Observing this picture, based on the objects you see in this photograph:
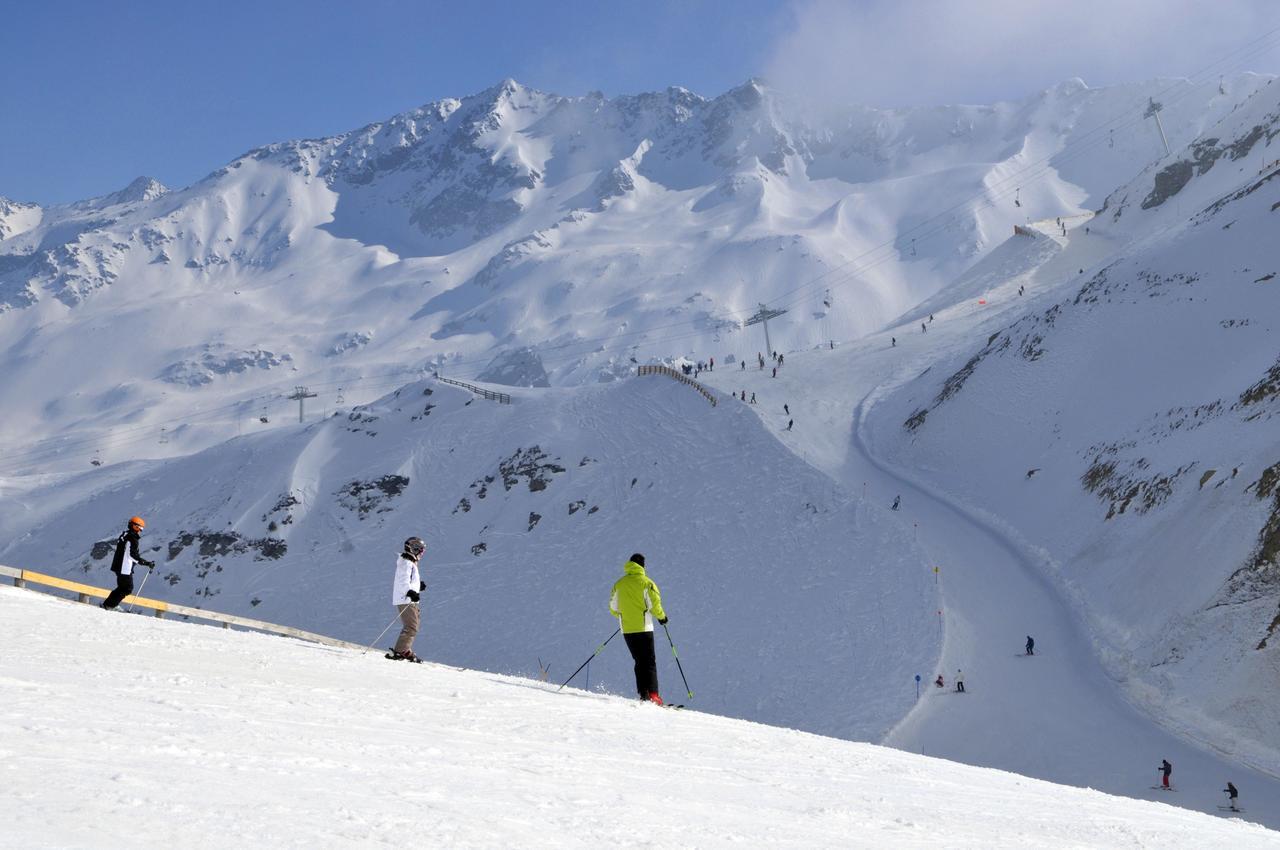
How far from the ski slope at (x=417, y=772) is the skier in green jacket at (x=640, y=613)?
124 cm

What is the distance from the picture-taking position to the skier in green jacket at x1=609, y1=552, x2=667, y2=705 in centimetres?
1457

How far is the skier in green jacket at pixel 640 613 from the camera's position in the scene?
574 inches

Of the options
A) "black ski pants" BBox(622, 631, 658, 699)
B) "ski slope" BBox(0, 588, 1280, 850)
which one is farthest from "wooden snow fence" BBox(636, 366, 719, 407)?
"ski slope" BBox(0, 588, 1280, 850)

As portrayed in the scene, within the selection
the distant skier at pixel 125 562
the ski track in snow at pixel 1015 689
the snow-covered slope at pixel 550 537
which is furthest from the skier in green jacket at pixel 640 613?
the snow-covered slope at pixel 550 537

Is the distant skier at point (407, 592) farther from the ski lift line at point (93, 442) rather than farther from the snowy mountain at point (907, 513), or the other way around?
the ski lift line at point (93, 442)

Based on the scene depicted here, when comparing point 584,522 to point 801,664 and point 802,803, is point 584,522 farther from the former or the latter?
point 802,803

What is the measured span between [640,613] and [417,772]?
772 cm

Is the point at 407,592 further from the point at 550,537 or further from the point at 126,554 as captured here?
the point at 550,537

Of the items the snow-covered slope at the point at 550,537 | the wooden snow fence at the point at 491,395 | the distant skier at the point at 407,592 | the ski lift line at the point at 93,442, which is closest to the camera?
the distant skier at the point at 407,592

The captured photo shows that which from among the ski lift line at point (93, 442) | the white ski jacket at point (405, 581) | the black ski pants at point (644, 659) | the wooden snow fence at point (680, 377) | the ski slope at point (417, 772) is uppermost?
the ski lift line at point (93, 442)

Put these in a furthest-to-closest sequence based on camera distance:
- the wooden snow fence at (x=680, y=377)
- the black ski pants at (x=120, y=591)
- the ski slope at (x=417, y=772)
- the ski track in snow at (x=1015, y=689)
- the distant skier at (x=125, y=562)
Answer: the wooden snow fence at (x=680, y=377), the ski track in snow at (x=1015, y=689), the black ski pants at (x=120, y=591), the distant skier at (x=125, y=562), the ski slope at (x=417, y=772)

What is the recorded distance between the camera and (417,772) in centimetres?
704

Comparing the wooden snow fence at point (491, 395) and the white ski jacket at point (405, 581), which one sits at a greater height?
the wooden snow fence at point (491, 395)

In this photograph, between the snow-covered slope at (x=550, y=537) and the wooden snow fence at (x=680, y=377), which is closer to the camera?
the snow-covered slope at (x=550, y=537)
